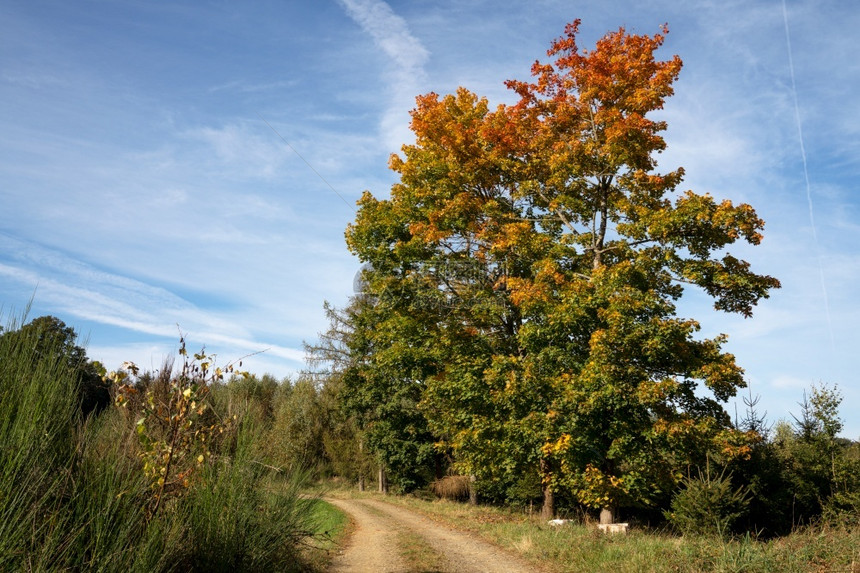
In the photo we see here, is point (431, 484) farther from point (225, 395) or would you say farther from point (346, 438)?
point (225, 395)

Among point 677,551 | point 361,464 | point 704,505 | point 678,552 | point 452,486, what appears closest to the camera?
point 678,552

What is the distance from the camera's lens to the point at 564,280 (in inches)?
656

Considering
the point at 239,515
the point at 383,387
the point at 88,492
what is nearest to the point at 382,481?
the point at 383,387

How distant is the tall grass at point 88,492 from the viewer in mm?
3693

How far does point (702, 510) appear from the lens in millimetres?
13023

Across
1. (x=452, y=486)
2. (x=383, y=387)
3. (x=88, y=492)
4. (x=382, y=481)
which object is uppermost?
(x=383, y=387)

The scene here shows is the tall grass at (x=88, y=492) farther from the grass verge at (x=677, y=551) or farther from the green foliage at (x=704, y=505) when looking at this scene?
the green foliage at (x=704, y=505)

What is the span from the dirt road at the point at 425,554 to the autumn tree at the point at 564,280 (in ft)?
10.1

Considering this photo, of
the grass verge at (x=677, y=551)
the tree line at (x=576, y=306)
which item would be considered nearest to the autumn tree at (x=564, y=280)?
the tree line at (x=576, y=306)

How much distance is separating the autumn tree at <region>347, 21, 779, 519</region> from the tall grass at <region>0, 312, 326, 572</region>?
1028cm

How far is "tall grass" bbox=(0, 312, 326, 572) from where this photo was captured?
369 cm

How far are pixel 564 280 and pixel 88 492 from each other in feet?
46.1

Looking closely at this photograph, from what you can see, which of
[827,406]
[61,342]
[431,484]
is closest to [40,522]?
[61,342]

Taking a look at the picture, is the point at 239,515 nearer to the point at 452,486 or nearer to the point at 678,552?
the point at 678,552
